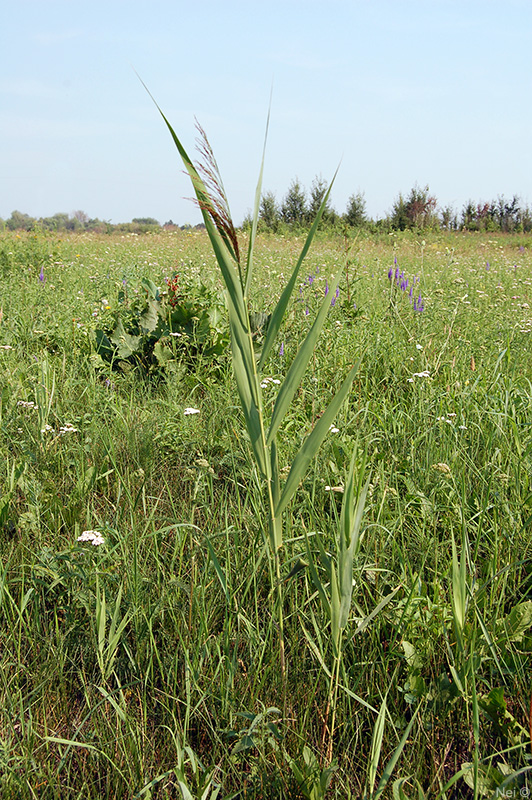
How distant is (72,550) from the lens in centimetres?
149

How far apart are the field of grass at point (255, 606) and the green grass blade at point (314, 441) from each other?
0.15 meters

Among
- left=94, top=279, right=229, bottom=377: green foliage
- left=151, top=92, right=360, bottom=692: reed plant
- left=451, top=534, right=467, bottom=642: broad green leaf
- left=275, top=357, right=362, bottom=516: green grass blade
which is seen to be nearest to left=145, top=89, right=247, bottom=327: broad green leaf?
left=151, top=92, right=360, bottom=692: reed plant

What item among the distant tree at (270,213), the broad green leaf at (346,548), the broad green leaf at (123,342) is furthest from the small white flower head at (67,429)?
the distant tree at (270,213)

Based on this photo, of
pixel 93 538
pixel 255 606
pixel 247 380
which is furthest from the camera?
pixel 93 538

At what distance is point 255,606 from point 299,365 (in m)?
0.64

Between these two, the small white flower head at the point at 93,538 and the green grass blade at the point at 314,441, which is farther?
the small white flower head at the point at 93,538

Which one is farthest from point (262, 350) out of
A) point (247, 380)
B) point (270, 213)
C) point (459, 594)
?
point (270, 213)

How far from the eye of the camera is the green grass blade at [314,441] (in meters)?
0.97

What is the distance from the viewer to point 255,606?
1.32 m

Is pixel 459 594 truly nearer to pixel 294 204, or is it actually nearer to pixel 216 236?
pixel 216 236

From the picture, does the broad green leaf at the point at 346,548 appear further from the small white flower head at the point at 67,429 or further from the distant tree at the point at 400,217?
the distant tree at the point at 400,217

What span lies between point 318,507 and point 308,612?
43 cm

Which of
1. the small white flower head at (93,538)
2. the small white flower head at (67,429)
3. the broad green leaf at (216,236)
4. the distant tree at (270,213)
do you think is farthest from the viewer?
the distant tree at (270,213)

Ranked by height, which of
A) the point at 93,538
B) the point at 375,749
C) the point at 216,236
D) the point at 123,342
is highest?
the point at 216,236
